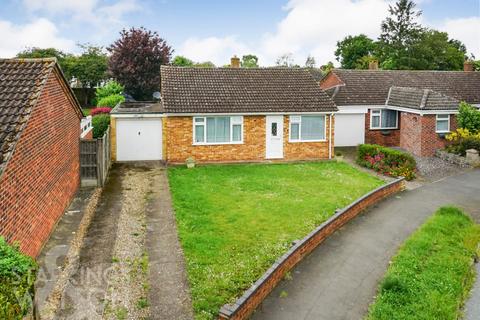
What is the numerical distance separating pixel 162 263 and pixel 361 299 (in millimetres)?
4450

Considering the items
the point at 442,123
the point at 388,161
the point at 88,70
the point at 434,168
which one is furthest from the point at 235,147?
the point at 88,70

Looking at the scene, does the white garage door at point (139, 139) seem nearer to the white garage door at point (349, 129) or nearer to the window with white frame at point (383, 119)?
the white garage door at point (349, 129)

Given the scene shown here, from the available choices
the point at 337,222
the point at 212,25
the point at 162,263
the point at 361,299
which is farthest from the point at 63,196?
the point at 212,25

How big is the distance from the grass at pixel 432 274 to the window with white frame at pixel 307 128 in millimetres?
10182

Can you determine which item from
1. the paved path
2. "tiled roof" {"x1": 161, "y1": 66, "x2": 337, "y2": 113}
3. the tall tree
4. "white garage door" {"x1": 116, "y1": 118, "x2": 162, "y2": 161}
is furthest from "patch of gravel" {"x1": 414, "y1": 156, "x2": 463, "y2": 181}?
the tall tree

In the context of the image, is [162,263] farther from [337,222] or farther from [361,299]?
[337,222]

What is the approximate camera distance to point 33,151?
11031 mm

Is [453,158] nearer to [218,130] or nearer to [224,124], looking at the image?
[224,124]

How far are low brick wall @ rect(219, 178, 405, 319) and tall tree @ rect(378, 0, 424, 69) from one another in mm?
51785

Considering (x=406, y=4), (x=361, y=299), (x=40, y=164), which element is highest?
(x=406, y=4)

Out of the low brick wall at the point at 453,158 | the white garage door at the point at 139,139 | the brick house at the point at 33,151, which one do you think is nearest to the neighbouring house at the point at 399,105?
the low brick wall at the point at 453,158

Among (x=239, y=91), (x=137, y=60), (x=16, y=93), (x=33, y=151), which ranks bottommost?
(x=33, y=151)

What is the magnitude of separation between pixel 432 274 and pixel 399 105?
1839 cm

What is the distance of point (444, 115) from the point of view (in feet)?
83.0
